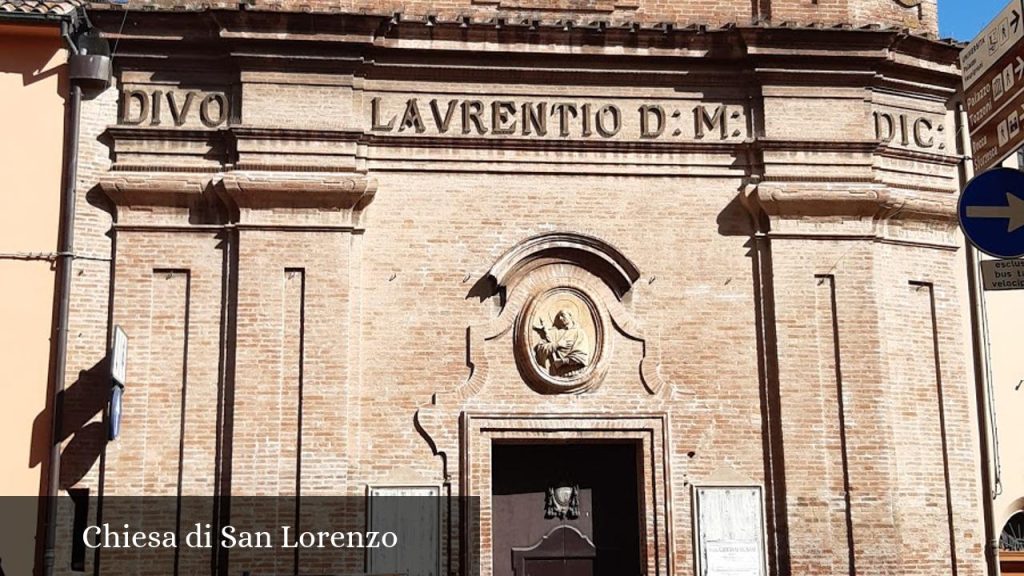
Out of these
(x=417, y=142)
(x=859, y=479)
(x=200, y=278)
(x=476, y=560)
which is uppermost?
(x=417, y=142)

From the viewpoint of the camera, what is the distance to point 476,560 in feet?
44.5

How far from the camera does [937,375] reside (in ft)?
48.5

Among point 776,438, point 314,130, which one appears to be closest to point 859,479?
point 776,438

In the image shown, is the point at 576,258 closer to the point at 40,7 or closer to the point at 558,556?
the point at 558,556

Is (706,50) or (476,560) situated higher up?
(706,50)

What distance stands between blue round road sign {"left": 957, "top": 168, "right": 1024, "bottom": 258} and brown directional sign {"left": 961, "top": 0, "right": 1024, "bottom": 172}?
0.39 meters

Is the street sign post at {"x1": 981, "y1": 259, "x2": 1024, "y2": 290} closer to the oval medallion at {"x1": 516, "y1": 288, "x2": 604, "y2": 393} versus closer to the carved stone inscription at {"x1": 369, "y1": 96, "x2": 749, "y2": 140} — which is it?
the oval medallion at {"x1": 516, "y1": 288, "x2": 604, "y2": 393}

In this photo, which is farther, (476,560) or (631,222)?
(631,222)

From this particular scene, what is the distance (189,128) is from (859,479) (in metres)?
8.66

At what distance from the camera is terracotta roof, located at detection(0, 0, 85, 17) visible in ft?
46.0

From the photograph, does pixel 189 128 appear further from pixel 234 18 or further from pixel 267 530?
pixel 267 530

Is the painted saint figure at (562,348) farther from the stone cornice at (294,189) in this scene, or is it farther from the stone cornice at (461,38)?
the stone cornice at (461,38)

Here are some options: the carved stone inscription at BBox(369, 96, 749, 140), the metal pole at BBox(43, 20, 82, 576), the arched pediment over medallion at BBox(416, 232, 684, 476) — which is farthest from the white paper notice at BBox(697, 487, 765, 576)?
the metal pole at BBox(43, 20, 82, 576)

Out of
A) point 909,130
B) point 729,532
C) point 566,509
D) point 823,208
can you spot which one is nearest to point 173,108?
point 566,509
